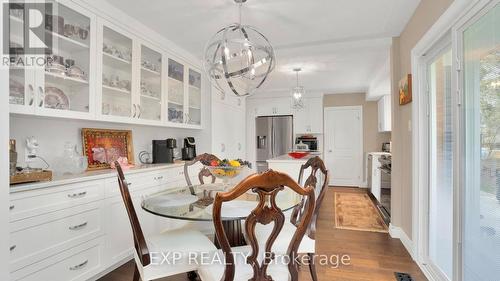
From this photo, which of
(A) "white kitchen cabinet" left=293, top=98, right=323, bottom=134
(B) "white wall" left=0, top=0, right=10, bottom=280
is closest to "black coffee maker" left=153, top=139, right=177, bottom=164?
(B) "white wall" left=0, top=0, right=10, bottom=280

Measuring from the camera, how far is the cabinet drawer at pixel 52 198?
1517mm

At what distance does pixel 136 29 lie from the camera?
2674mm

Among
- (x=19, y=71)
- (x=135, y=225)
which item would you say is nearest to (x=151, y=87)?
(x=19, y=71)

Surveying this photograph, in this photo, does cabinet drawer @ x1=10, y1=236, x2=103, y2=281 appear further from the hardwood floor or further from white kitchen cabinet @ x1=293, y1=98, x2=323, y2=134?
white kitchen cabinet @ x1=293, y1=98, x2=323, y2=134

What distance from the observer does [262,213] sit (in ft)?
3.82

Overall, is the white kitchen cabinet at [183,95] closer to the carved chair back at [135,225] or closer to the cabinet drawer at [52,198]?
the cabinet drawer at [52,198]

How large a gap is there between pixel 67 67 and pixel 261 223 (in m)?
2.01

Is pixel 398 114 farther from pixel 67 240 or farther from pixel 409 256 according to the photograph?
pixel 67 240

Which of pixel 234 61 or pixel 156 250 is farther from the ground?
pixel 234 61

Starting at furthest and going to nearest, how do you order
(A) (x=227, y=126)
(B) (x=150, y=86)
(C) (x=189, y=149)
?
(A) (x=227, y=126)
(C) (x=189, y=149)
(B) (x=150, y=86)

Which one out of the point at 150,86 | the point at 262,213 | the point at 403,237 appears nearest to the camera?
the point at 262,213

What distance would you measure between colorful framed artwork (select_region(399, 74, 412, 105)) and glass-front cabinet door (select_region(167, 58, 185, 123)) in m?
2.68

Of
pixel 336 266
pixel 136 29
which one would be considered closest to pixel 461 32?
pixel 336 266

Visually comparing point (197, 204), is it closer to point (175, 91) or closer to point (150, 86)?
point (150, 86)
